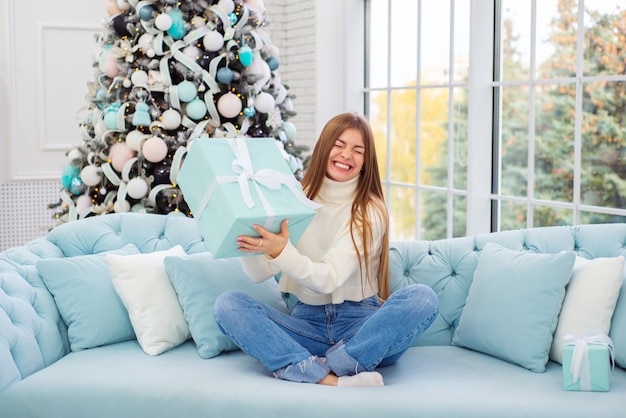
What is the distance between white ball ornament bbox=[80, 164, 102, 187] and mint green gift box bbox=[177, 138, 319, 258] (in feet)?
3.95

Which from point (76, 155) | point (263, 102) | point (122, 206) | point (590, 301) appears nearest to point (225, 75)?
point (263, 102)

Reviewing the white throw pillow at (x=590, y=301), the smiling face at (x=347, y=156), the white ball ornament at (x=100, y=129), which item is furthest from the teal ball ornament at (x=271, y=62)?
the white throw pillow at (x=590, y=301)

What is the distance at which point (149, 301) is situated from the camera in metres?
2.65

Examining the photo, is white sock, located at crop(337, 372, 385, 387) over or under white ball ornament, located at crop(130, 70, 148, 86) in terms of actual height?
under

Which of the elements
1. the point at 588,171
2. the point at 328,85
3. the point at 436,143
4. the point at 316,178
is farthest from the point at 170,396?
the point at 328,85

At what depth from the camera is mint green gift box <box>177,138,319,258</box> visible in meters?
2.24

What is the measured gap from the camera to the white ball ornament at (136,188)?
3.41 metres

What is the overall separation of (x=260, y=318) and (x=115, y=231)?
34.7 inches

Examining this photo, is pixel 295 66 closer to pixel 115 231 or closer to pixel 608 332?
pixel 115 231

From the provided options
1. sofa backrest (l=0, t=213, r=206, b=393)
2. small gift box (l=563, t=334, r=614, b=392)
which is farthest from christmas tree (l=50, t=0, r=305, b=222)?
small gift box (l=563, t=334, r=614, b=392)

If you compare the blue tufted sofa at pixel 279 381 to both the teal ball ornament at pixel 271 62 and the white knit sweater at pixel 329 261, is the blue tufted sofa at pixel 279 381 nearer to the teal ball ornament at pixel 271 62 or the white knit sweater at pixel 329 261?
the white knit sweater at pixel 329 261

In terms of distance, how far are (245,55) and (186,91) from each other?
0.30 metres

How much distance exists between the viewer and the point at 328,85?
16.8ft

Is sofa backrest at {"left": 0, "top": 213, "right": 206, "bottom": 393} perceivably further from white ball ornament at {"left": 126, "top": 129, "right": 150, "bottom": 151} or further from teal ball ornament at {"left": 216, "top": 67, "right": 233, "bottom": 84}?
teal ball ornament at {"left": 216, "top": 67, "right": 233, "bottom": 84}
